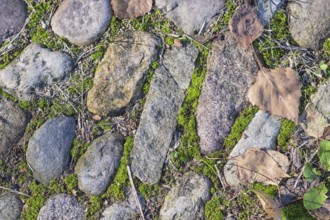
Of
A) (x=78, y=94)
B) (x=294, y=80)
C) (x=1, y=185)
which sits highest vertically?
(x=294, y=80)

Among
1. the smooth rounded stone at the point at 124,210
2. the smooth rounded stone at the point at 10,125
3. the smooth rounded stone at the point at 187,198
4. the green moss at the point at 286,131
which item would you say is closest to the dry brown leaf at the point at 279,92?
the green moss at the point at 286,131

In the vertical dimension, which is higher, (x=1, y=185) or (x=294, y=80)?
(x=294, y=80)

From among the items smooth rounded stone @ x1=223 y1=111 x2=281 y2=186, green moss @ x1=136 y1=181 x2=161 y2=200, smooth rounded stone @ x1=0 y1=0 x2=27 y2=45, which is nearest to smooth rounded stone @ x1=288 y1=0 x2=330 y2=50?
smooth rounded stone @ x1=223 y1=111 x2=281 y2=186

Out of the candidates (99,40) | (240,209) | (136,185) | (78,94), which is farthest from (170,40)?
(240,209)

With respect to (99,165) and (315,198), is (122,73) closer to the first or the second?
(99,165)

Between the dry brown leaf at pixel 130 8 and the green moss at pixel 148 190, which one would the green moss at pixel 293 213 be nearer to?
the green moss at pixel 148 190

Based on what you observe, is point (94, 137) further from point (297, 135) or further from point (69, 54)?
point (297, 135)
